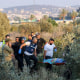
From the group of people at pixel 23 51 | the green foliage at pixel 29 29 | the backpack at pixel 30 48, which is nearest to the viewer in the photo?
the group of people at pixel 23 51

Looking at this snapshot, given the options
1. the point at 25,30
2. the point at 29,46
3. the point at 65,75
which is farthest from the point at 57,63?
the point at 25,30

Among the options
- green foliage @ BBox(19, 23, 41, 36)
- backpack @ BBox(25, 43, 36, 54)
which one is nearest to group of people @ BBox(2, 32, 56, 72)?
backpack @ BBox(25, 43, 36, 54)

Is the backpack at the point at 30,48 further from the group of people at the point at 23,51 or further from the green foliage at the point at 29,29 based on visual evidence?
the green foliage at the point at 29,29

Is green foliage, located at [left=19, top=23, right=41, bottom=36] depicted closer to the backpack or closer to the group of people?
the group of people

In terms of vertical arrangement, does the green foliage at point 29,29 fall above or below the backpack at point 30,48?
below

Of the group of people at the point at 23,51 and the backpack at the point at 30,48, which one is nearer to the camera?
the group of people at the point at 23,51

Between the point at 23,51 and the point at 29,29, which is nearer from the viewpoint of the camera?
the point at 23,51

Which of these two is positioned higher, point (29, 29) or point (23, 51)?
point (23, 51)

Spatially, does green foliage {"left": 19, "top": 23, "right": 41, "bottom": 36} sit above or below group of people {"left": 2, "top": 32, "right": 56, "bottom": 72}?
below

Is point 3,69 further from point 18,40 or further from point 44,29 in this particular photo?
point 44,29

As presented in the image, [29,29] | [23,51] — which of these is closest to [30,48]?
[23,51]

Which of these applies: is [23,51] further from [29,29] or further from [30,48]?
[29,29]

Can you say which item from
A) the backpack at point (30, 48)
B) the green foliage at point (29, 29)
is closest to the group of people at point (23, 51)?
the backpack at point (30, 48)

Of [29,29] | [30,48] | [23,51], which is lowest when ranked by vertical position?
[29,29]
